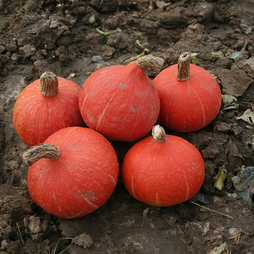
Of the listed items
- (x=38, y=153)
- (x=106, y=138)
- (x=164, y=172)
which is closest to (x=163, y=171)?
(x=164, y=172)

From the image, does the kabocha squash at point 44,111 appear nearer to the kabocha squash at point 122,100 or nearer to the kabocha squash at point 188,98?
the kabocha squash at point 122,100

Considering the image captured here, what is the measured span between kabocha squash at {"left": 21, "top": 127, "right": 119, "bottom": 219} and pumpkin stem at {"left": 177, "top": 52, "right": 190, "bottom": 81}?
135 cm

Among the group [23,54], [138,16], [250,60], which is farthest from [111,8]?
[250,60]

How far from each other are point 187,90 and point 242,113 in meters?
1.24

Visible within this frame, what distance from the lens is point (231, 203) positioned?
116 inches

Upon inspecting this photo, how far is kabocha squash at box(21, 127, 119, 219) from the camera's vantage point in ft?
8.23

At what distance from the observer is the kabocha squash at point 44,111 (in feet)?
9.87

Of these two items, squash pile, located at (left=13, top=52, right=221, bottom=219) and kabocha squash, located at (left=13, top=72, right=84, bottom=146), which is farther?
kabocha squash, located at (left=13, top=72, right=84, bottom=146)

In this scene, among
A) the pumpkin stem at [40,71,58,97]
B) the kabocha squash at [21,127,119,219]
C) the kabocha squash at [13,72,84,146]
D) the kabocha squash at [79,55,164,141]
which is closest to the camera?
the kabocha squash at [21,127,119,219]

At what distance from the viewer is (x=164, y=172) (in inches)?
104

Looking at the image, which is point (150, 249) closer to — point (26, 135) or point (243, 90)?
point (26, 135)

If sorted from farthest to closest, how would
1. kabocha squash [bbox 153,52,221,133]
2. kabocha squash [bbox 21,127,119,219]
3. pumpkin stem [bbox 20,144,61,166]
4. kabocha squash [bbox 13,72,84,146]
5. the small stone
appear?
the small stone
kabocha squash [bbox 153,52,221,133]
kabocha squash [bbox 13,72,84,146]
kabocha squash [bbox 21,127,119,219]
pumpkin stem [bbox 20,144,61,166]

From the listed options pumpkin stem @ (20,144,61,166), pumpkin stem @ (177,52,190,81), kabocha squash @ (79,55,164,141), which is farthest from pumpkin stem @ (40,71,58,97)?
pumpkin stem @ (177,52,190,81)

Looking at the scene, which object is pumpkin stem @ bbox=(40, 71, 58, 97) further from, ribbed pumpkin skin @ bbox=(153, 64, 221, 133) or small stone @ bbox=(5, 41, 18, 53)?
small stone @ bbox=(5, 41, 18, 53)
